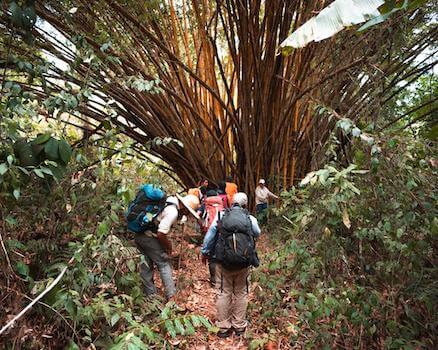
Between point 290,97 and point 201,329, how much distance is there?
10.3ft

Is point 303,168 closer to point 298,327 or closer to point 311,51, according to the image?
point 311,51

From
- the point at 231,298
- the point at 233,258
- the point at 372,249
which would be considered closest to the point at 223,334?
the point at 231,298

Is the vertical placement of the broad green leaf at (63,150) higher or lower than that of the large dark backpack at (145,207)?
higher

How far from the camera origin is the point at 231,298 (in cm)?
270

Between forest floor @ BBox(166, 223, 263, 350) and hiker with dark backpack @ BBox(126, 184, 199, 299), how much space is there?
0.33 m

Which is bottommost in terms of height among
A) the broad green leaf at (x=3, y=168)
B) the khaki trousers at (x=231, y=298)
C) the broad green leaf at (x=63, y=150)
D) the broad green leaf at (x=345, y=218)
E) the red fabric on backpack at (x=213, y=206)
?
the khaki trousers at (x=231, y=298)

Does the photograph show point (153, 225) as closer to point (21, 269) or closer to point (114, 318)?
point (114, 318)

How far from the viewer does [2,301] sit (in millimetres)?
1652

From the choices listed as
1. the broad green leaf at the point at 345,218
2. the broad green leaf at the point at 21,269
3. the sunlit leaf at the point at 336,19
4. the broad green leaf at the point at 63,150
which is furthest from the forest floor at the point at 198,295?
the sunlit leaf at the point at 336,19

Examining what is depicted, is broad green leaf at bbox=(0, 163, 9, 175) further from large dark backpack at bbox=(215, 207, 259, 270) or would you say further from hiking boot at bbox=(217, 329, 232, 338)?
hiking boot at bbox=(217, 329, 232, 338)

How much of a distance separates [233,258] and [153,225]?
66 cm

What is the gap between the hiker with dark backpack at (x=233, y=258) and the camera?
250 cm

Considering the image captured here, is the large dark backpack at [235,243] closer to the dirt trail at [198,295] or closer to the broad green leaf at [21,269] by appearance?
the dirt trail at [198,295]

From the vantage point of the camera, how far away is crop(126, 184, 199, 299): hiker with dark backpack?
2.66 meters
